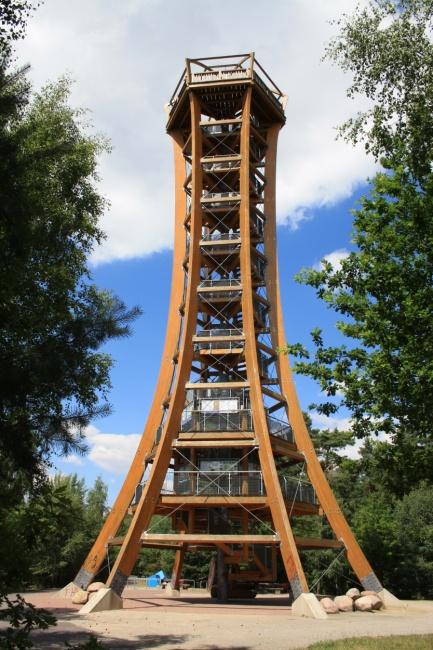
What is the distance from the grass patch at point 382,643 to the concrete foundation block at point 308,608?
19.1ft

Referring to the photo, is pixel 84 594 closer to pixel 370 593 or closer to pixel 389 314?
pixel 370 593

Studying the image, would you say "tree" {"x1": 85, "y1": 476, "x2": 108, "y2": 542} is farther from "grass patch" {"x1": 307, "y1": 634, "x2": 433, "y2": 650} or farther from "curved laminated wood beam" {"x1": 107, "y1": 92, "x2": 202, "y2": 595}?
"grass patch" {"x1": 307, "y1": 634, "x2": 433, "y2": 650}

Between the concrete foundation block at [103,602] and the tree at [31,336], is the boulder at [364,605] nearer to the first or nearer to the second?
the concrete foundation block at [103,602]

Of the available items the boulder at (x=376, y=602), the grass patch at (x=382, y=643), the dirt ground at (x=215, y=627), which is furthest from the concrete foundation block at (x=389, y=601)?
the grass patch at (x=382, y=643)

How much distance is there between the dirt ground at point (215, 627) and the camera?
10.5 meters

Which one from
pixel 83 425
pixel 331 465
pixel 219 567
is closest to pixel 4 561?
pixel 83 425

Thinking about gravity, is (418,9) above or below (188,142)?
below

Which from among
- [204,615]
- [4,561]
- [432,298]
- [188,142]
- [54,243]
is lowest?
[204,615]

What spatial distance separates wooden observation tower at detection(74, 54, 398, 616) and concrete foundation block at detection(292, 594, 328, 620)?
56mm

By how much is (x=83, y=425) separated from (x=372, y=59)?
8.18m

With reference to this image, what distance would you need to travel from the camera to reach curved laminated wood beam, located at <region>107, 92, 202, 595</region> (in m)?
18.4

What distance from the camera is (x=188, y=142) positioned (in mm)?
27375

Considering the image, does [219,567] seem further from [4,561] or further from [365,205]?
[4,561]

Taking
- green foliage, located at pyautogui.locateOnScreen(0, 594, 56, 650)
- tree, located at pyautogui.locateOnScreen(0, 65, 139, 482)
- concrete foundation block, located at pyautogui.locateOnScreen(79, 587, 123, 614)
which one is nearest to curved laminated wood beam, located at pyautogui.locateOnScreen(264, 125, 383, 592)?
concrete foundation block, located at pyautogui.locateOnScreen(79, 587, 123, 614)
